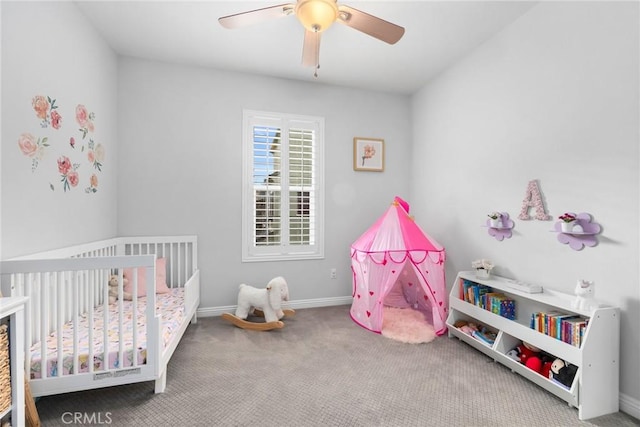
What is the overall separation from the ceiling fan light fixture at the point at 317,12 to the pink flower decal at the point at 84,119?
185 centimetres

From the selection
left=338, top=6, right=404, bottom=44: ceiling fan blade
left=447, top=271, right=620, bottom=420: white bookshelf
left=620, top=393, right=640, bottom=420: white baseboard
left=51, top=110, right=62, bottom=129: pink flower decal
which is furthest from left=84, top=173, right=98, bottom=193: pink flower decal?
left=620, top=393, right=640, bottom=420: white baseboard

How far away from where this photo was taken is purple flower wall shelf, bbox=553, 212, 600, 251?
6.42 feet

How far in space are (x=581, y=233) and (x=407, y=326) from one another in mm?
1641

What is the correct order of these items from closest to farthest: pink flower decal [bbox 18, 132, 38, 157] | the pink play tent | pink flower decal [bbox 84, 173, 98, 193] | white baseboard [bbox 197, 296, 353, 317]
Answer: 1. pink flower decal [bbox 18, 132, 38, 157]
2. pink flower decal [bbox 84, 173, 98, 193]
3. the pink play tent
4. white baseboard [bbox 197, 296, 353, 317]

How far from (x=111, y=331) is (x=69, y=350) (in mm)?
245

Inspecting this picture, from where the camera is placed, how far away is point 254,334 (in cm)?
288

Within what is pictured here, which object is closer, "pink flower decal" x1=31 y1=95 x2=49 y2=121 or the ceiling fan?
the ceiling fan

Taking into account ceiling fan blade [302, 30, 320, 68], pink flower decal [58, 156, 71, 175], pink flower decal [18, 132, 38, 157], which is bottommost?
pink flower decal [58, 156, 71, 175]

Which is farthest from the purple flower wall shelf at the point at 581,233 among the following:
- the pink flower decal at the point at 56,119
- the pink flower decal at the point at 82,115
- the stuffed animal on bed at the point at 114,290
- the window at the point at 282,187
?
the pink flower decal at the point at 82,115

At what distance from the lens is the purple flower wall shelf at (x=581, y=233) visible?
1958mm

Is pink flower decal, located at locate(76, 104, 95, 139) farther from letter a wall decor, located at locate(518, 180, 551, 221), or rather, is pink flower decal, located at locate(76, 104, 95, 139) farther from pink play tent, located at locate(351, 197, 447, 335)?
letter a wall decor, located at locate(518, 180, 551, 221)

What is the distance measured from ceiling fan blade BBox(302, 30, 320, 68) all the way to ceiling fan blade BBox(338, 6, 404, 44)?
0.18m

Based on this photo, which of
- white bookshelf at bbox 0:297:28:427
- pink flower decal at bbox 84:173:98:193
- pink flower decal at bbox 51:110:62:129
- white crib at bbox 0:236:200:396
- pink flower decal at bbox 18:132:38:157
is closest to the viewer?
white bookshelf at bbox 0:297:28:427

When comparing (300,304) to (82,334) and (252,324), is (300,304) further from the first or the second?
(82,334)
